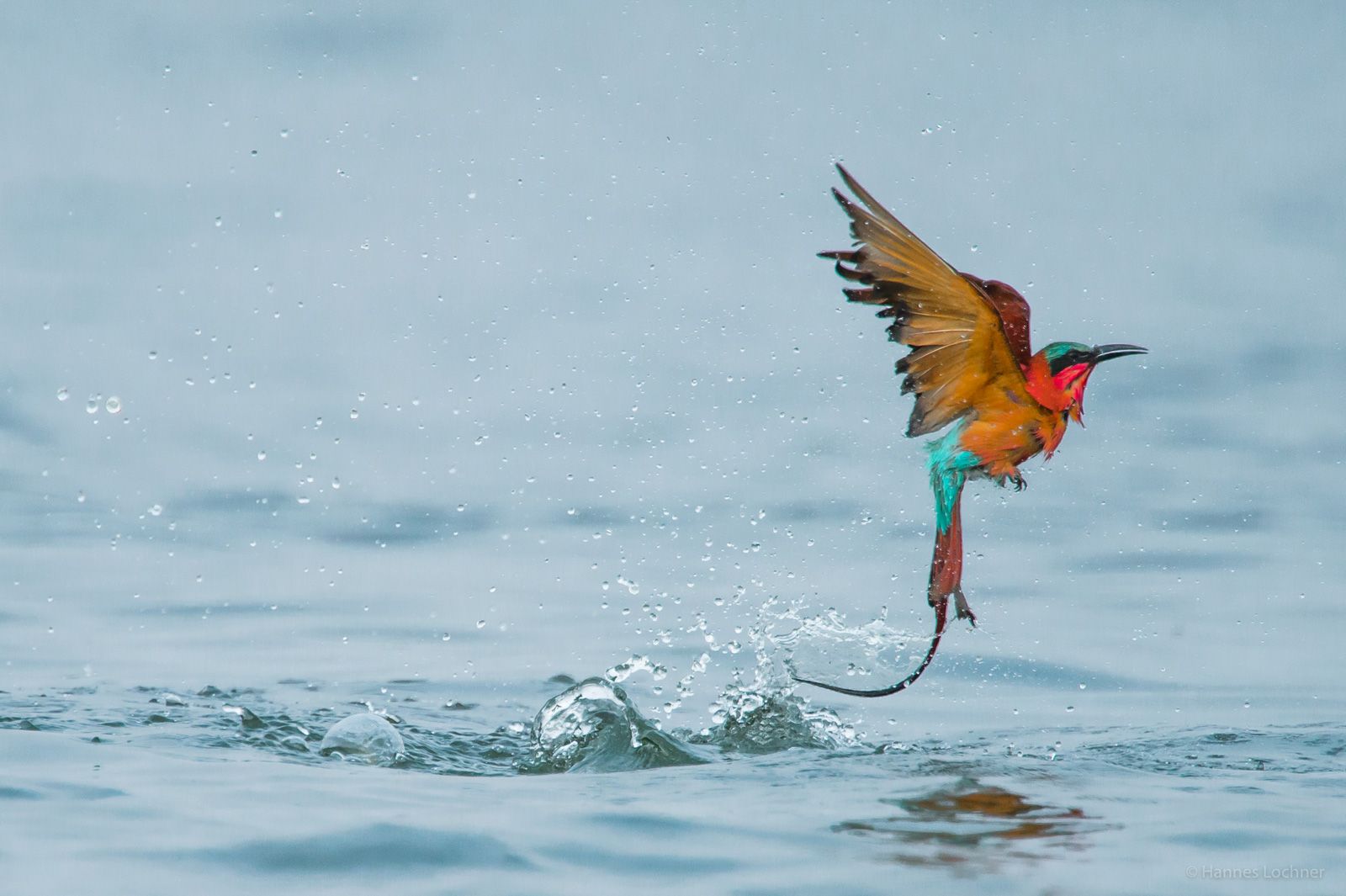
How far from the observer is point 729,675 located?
242 inches

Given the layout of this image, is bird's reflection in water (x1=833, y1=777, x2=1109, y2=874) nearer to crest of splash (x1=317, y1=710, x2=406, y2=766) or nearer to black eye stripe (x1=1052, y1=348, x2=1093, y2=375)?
black eye stripe (x1=1052, y1=348, x2=1093, y2=375)

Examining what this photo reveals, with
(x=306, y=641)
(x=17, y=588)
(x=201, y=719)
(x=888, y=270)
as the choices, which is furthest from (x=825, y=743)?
(x=17, y=588)

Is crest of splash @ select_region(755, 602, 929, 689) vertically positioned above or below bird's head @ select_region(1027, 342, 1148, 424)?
below

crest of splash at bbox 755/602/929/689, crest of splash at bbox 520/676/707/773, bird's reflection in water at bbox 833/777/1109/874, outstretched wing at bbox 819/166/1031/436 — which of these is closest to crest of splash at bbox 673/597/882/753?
crest of splash at bbox 755/602/929/689

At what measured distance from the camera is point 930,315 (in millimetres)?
4109

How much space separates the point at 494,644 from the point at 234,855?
12.2 feet

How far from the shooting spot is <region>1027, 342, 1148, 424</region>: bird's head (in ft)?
13.5

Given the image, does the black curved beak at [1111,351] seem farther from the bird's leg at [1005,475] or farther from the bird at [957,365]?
the bird's leg at [1005,475]

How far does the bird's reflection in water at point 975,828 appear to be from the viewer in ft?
9.91

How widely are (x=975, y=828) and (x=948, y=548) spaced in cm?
104

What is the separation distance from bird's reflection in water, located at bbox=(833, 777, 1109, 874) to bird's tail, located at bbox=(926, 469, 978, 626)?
0.55m

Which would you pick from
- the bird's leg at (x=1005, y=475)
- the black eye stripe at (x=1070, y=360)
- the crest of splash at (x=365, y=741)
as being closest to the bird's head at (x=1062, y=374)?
the black eye stripe at (x=1070, y=360)

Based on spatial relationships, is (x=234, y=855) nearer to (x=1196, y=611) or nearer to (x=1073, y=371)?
(x=1073, y=371)

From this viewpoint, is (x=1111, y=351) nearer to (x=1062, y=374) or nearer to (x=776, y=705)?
(x=1062, y=374)
